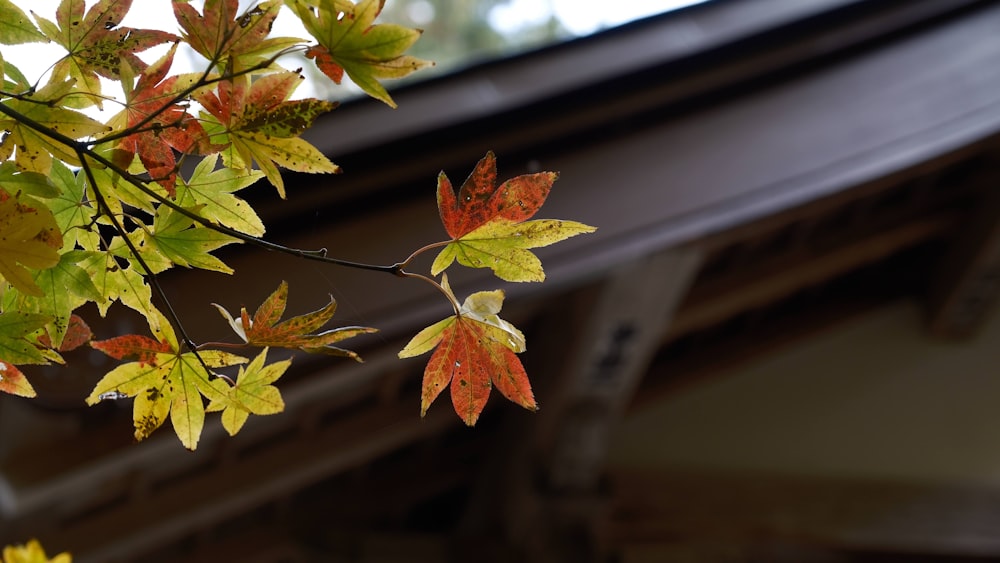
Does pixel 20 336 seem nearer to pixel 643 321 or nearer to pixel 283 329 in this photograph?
pixel 283 329

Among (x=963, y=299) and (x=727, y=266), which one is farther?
(x=963, y=299)

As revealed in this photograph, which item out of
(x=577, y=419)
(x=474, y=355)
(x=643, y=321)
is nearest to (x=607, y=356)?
(x=643, y=321)

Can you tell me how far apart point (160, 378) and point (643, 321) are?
1506mm

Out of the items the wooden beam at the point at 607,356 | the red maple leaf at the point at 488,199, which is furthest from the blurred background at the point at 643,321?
the red maple leaf at the point at 488,199

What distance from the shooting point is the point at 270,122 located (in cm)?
28

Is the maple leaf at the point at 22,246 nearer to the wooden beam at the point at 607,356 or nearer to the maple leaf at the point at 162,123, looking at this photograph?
the maple leaf at the point at 162,123

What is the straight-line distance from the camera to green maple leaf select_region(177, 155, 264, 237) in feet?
1.03

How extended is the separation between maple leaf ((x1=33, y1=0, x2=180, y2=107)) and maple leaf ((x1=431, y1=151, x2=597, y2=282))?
108mm

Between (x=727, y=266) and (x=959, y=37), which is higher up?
(x=959, y=37)

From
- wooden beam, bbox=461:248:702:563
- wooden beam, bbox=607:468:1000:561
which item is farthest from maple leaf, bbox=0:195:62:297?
wooden beam, bbox=607:468:1000:561

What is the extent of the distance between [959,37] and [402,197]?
105cm

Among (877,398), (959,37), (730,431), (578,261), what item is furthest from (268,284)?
(877,398)

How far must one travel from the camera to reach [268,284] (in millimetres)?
816

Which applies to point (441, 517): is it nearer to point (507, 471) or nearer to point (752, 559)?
point (507, 471)
